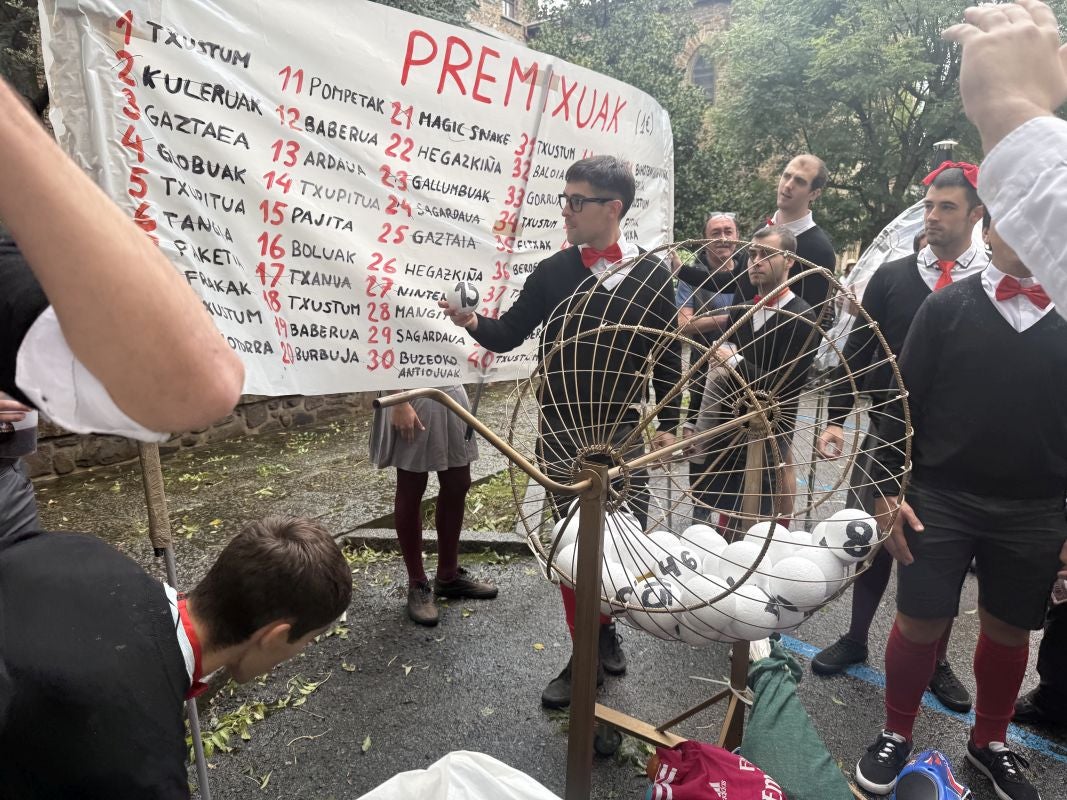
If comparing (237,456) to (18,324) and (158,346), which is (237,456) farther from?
(158,346)

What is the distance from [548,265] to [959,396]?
156 centimetres

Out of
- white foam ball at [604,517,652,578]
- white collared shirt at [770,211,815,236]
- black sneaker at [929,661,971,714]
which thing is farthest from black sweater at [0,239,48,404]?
white collared shirt at [770,211,815,236]

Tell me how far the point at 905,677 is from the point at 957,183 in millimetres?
2020

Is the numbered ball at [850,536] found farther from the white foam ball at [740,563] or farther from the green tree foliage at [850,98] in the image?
the green tree foliage at [850,98]

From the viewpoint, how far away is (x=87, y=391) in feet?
2.03

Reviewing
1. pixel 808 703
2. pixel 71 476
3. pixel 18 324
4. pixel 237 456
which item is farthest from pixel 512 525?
pixel 18 324

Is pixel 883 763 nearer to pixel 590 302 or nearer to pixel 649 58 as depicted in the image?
pixel 590 302

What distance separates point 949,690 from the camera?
2.88 metres

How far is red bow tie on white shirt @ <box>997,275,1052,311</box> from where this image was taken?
2.09m

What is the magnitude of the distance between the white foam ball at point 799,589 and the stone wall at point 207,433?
3339mm

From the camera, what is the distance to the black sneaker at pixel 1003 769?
2305 millimetres

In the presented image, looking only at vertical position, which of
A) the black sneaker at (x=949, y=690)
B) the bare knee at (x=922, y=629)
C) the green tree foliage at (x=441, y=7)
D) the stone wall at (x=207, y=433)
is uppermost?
the green tree foliage at (x=441, y=7)

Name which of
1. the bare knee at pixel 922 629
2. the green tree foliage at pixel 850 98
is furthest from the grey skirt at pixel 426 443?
the green tree foliage at pixel 850 98

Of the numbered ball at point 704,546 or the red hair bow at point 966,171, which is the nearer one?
the numbered ball at point 704,546
